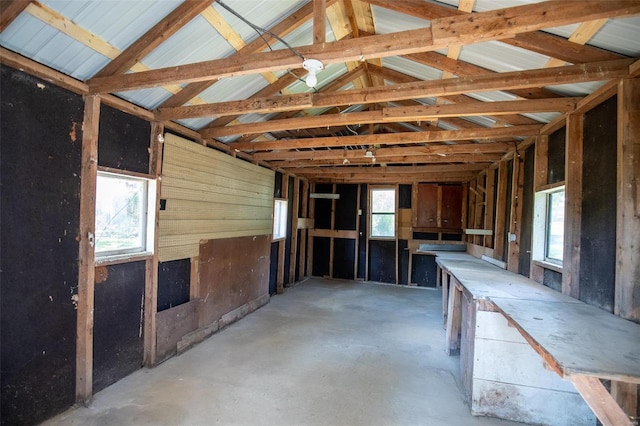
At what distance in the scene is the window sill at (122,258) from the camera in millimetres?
2746

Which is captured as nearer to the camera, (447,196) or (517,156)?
(517,156)

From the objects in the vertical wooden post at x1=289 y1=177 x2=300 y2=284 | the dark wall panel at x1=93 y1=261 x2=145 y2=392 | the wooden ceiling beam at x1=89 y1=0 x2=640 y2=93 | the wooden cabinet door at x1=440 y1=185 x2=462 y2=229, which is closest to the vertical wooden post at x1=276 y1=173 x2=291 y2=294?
the vertical wooden post at x1=289 y1=177 x2=300 y2=284

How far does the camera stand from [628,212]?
2072 millimetres

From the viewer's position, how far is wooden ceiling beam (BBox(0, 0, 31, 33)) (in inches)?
68.4

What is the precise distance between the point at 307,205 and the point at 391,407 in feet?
19.4

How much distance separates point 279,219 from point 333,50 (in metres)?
5.03

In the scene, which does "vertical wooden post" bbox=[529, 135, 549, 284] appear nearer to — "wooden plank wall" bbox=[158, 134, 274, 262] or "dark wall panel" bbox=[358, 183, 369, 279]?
"wooden plank wall" bbox=[158, 134, 274, 262]

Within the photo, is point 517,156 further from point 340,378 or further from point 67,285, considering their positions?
point 67,285

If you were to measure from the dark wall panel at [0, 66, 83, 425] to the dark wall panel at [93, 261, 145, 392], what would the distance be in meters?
0.22

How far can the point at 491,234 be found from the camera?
5258mm

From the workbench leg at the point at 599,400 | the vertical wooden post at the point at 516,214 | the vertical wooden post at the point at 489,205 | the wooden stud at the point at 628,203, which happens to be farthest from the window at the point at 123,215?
the vertical wooden post at the point at 489,205

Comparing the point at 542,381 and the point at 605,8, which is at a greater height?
the point at 605,8

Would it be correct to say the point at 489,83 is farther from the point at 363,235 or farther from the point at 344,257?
the point at 344,257

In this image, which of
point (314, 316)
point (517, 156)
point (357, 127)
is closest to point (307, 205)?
point (357, 127)
